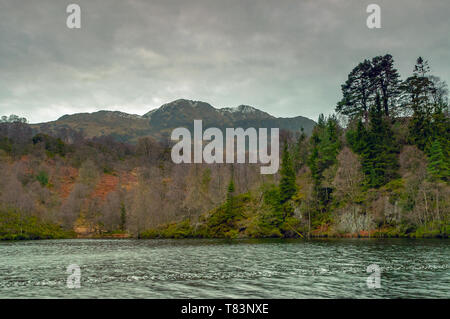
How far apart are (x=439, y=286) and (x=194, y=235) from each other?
266 ft

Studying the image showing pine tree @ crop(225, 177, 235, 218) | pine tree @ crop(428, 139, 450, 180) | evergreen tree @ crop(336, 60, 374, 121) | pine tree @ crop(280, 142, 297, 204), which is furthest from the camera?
evergreen tree @ crop(336, 60, 374, 121)

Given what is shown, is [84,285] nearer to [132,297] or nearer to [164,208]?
[132,297]

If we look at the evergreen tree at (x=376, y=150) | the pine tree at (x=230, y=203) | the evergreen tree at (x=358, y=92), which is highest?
the evergreen tree at (x=358, y=92)

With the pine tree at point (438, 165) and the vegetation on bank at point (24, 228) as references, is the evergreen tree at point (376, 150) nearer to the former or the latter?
the pine tree at point (438, 165)

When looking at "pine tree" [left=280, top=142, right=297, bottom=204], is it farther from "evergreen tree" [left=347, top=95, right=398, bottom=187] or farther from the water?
the water

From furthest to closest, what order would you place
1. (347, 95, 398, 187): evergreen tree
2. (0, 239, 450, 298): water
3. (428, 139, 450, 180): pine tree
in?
(347, 95, 398, 187): evergreen tree
(428, 139, 450, 180): pine tree
(0, 239, 450, 298): water

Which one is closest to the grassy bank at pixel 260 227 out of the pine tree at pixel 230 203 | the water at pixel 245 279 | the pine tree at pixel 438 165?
the pine tree at pixel 230 203

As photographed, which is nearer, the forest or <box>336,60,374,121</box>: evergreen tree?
the forest

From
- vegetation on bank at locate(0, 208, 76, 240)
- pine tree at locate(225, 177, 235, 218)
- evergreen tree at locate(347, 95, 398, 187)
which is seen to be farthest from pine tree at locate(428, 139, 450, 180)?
vegetation on bank at locate(0, 208, 76, 240)

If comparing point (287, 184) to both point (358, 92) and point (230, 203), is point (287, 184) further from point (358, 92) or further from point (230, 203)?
point (358, 92)

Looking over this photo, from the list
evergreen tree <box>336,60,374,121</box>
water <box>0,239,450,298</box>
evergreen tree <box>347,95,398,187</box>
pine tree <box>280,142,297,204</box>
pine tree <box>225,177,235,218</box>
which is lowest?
water <box>0,239,450,298</box>

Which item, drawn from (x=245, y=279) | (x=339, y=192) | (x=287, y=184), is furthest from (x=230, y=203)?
(x=245, y=279)
